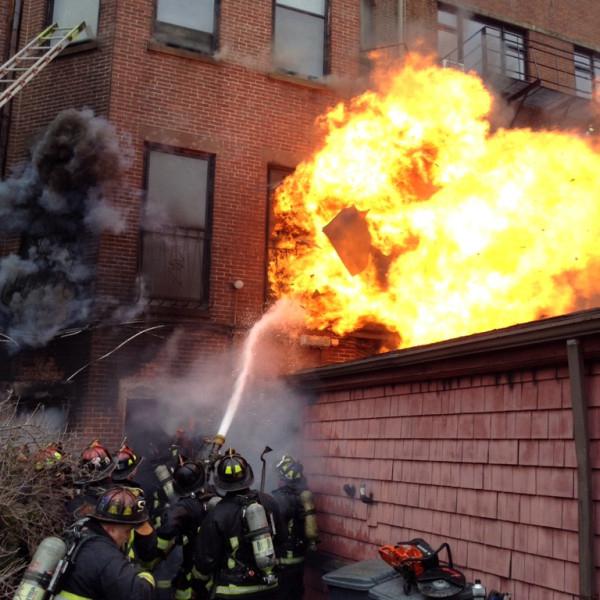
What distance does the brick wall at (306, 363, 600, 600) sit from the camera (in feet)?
15.9

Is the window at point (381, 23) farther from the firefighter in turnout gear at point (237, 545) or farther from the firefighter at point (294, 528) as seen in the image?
the firefighter in turnout gear at point (237, 545)

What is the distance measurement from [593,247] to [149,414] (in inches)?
300

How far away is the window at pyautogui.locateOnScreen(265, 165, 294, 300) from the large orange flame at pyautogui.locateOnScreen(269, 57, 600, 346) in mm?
68

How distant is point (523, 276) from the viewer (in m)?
10.4

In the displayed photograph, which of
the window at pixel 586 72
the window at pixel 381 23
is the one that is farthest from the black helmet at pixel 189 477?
the window at pixel 586 72

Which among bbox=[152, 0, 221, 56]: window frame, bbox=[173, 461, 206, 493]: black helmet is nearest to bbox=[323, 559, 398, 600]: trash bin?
bbox=[173, 461, 206, 493]: black helmet

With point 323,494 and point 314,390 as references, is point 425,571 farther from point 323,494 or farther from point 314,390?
point 314,390

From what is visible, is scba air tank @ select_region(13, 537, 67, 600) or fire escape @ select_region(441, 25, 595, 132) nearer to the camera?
scba air tank @ select_region(13, 537, 67, 600)

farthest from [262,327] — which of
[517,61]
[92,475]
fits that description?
[517,61]

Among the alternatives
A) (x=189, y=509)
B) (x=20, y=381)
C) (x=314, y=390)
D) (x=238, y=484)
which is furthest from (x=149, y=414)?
(x=238, y=484)

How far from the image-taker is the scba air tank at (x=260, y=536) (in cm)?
586

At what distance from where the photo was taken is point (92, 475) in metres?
6.61

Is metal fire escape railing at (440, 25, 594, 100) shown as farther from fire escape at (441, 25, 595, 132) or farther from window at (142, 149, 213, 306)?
window at (142, 149, 213, 306)

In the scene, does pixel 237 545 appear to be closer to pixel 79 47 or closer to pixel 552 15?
pixel 79 47
